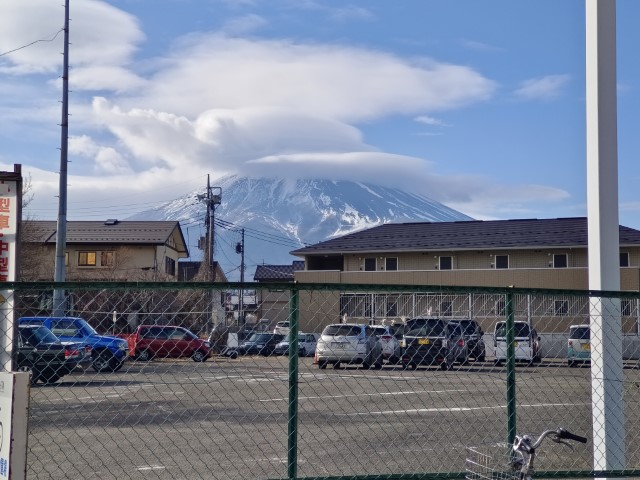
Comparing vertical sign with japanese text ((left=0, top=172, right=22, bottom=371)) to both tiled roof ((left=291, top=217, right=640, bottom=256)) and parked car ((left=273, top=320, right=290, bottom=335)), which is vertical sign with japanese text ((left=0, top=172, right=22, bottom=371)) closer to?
parked car ((left=273, top=320, right=290, bottom=335))

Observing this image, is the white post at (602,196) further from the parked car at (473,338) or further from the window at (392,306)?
the window at (392,306)

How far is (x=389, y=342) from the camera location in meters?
8.64

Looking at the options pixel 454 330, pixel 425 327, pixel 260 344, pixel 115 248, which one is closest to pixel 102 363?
pixel 260 344

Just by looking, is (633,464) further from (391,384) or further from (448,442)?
(391,384)

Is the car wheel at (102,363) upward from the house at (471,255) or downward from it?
downward

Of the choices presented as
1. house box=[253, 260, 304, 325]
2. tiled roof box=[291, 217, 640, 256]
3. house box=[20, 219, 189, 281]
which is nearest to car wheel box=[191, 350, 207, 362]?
house box=[253, 260, 304, 325]

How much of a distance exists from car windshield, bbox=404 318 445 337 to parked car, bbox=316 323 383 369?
336 mm

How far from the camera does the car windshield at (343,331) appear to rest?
23.8 feet

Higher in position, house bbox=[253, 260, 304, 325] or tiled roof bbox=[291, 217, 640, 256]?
tiled roof bbox=[291, 217, 640, 256]

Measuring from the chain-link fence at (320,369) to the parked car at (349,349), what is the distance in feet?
0.09

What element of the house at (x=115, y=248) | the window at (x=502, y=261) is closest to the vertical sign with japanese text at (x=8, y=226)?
the window at (x=502, y=261)

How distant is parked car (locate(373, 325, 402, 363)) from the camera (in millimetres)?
8023

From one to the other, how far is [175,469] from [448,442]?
3281 millimetres

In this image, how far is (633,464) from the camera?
941cm
